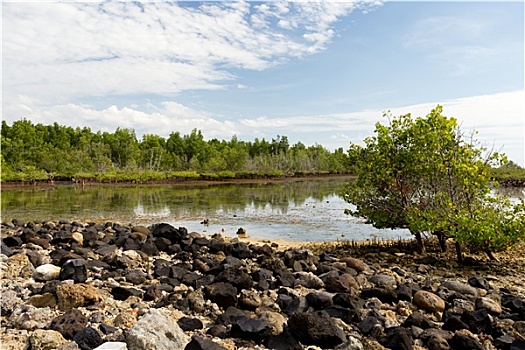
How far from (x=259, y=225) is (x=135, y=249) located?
8209 mm

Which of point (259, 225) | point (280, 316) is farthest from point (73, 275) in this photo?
point (259, 225)

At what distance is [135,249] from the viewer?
368 inches

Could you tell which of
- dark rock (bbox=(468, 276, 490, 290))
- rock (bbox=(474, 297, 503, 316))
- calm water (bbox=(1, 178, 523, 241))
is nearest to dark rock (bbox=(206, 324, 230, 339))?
rock (bbox=(474, 297, 503, 316))

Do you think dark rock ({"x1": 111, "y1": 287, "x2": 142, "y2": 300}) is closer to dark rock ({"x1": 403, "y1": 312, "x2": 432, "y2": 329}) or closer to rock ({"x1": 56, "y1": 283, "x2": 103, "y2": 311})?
rock ({"x1": 56, "y1": 283, "x2": 103, "y2": 311})

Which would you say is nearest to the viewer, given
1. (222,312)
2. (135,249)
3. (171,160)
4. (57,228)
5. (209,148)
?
(222,312)

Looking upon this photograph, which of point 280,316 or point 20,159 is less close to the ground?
point 20,159

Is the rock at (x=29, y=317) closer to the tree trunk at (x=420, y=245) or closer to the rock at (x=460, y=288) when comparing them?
the rock at (x=460, y=288)

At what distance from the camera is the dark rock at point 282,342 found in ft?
→ 15.4

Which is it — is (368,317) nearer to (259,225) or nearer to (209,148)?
(259,225)

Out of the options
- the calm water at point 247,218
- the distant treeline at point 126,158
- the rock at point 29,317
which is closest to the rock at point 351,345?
the rock at point 29,317

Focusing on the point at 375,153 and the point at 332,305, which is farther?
the point at 375,153

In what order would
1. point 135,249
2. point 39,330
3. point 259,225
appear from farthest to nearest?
1. point 259,225
2. point 135,249
3. point 39,330

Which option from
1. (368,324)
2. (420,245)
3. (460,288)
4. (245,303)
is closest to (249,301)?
(245,303)

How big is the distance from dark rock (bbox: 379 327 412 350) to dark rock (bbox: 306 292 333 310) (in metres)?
1.10
